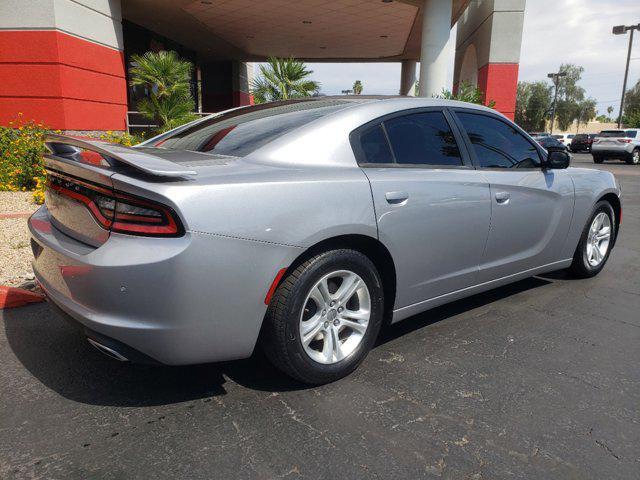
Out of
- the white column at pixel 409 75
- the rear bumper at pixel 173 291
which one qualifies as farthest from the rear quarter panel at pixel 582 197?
the white column at pixel 409 75

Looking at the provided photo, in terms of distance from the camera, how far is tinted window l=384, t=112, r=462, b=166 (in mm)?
3043

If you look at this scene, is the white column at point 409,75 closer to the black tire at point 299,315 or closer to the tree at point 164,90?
the tree at point 164,90

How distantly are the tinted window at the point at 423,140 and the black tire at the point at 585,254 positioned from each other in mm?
1964

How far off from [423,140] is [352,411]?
1.74 meters

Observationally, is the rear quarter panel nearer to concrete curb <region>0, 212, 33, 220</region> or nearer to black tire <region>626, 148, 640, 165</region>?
concrete curb <region>0, 212, 33, 220</region>

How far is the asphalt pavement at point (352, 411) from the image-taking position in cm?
207

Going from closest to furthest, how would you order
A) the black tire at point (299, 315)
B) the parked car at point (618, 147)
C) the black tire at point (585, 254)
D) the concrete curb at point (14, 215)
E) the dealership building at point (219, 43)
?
the black tire at point (299, 315)
the black tire at point (585, 254)
the concrete curb at point (14, 215)
the dealership building at point (219, 43)
the parked car at point (618, 147)

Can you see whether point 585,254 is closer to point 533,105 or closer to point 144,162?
point 144,162

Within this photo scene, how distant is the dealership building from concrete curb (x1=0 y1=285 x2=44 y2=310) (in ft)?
23.9

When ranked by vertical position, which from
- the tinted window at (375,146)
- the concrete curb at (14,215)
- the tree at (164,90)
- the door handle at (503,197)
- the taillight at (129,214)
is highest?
the tree at (164,90)

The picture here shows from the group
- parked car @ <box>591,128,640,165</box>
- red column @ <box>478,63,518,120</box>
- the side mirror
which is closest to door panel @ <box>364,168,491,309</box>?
the side mirror

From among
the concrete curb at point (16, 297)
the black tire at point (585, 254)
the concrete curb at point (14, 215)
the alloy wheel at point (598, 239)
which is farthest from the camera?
the concrete curb at point (14, 215)

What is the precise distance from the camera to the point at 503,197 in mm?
3479

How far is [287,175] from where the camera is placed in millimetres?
2432
